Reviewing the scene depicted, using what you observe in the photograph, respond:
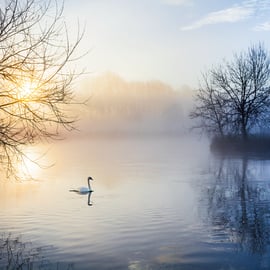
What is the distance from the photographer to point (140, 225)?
13.5 metres

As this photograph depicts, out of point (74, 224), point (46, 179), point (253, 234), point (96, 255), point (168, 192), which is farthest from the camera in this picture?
point (46, 179)

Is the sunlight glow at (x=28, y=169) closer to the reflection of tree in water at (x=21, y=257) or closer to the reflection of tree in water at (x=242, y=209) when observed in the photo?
the reflection of tree in water at (x=21, y=257)

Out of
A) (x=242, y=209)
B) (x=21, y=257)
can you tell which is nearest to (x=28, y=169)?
(x=242, y=209)

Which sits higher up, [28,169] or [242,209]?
[28,169]

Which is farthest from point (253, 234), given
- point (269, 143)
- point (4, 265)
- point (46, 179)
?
point (269, 143)

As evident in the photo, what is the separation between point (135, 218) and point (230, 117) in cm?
3370

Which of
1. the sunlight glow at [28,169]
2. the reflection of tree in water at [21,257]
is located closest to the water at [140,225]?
the reflection of tree in water at [21,257]

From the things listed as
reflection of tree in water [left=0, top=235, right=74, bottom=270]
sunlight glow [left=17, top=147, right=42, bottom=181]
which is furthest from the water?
sunlight glow [left=17, top=147, right=42, bottom=181]

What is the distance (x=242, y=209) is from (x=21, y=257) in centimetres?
834

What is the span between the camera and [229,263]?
971 centimetres

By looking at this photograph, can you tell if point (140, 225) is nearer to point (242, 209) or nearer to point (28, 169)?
point (242, 209)

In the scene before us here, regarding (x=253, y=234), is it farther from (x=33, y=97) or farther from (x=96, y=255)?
(x=33, y=97)

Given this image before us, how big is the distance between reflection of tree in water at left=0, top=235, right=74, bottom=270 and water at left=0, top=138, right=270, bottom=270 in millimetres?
23

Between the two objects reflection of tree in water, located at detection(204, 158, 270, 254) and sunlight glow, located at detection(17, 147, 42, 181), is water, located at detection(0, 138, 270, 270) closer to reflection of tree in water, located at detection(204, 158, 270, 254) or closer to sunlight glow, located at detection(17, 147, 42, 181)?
reflection of tree in water, located at detection(204, 158, 270, 254)
